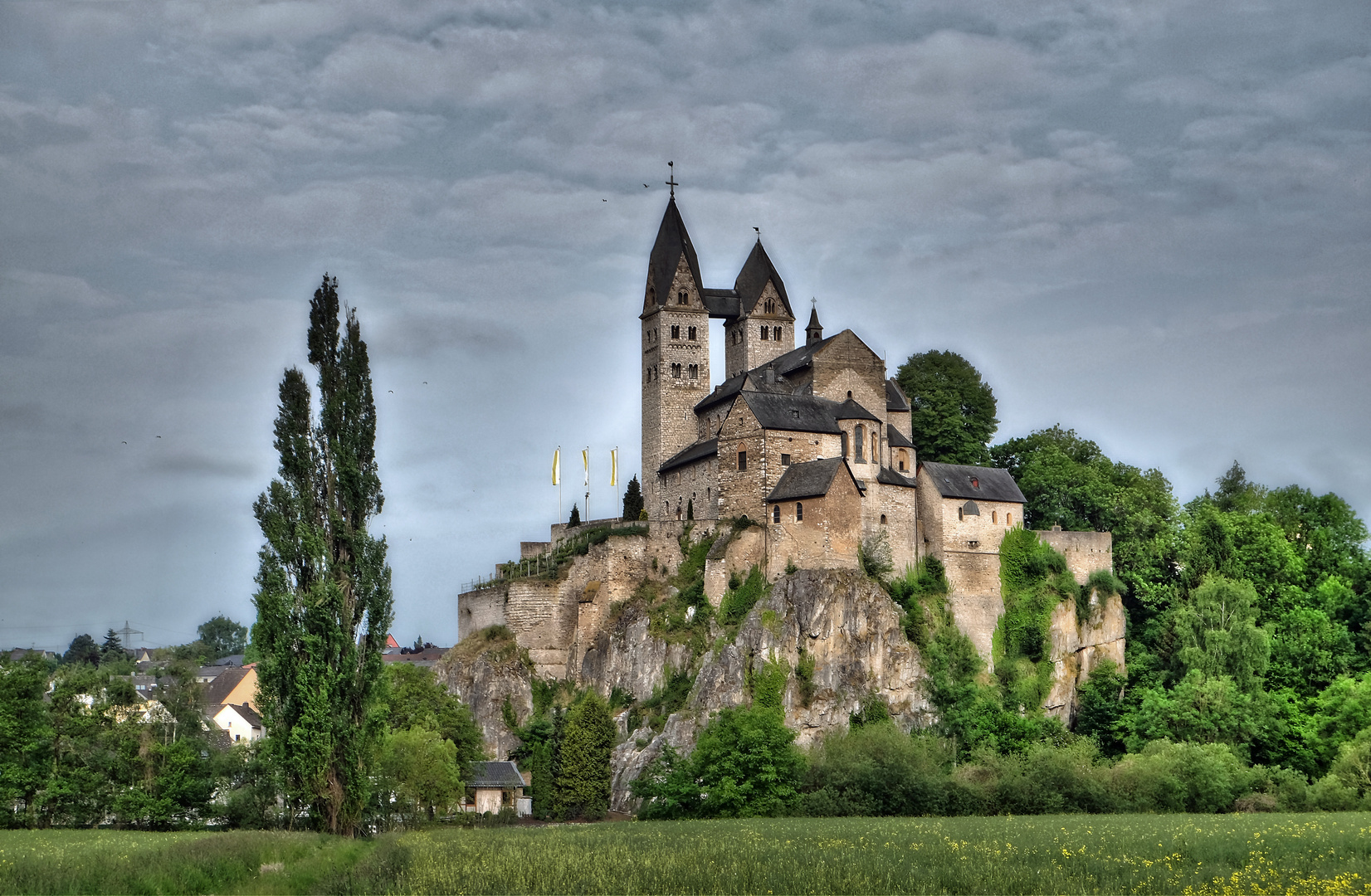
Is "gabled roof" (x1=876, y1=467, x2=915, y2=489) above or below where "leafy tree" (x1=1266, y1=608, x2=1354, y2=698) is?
above

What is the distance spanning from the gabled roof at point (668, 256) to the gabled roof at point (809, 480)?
1818 cm

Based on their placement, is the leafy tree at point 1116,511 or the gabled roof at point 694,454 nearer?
the gabled roof at point 694,454

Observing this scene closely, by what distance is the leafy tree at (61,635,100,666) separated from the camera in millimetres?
149500

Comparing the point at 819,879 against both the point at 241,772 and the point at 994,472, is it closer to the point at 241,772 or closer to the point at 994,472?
the point at 241,772

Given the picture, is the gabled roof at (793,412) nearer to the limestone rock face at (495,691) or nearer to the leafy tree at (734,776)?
the leafy tree at (734,776)

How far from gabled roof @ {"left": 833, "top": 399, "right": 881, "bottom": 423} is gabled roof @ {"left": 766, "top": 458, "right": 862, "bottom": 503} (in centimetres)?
307

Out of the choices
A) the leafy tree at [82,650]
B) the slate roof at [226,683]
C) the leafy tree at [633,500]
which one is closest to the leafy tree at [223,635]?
the leafy tree at [82,650]

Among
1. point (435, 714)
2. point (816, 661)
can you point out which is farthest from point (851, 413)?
point (435, 714)

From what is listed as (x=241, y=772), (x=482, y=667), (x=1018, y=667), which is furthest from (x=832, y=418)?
(x=241, y=772)

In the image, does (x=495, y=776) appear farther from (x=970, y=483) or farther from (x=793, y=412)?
(x=970, y=483)

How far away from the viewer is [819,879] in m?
36.8

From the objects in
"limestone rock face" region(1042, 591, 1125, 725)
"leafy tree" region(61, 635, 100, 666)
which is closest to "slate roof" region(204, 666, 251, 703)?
"leafy tree" region(61, 635, 100, 666)

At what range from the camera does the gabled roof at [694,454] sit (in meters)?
74.2

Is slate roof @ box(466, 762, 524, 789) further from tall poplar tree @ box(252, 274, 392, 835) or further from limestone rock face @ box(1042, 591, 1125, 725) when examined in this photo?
limestone rock face @ box(1042, 591, 1125, 725)
